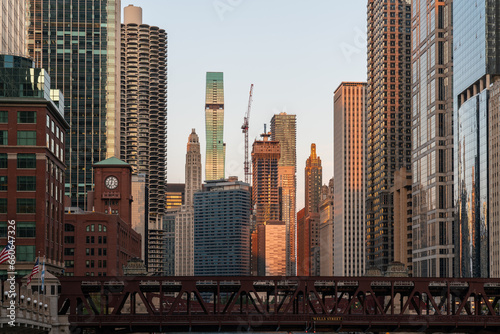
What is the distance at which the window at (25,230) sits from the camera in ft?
342

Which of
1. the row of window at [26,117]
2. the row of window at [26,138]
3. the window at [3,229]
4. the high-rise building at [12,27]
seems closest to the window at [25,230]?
the window at [3,229]

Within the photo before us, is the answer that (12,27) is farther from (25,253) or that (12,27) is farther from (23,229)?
(25,253)

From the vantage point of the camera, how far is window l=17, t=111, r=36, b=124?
104188mm

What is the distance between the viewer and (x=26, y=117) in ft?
342

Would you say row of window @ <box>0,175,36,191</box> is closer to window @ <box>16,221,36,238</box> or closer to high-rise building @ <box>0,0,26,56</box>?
window @ <box>16,221,36,238</box>

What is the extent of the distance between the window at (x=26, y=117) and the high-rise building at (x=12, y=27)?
845 inches

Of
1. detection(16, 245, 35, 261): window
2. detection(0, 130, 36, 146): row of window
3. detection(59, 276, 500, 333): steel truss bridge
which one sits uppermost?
detection(0, 130, 36, 146): row of window

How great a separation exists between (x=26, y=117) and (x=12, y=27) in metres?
31.8

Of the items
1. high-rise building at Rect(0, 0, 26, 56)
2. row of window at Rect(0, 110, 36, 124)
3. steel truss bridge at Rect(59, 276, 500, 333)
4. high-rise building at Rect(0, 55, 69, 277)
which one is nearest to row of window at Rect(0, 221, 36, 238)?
high-rise building at Rect(0, 55, 69, 277)

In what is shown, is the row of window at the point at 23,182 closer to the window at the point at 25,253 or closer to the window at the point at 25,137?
the window at the point at 25,137

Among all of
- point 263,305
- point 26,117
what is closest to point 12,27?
point 26,117

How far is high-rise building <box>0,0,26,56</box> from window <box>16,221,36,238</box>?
29377 millimetres

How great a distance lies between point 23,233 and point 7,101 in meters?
15.4

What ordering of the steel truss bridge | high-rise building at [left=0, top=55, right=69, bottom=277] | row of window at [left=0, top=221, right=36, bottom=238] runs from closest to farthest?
the steel truss bridge
high-rise building at [left=0, top=55, right=69, bottom=277]
row of window at [left=0, top=221, right=36, bottom=238]
